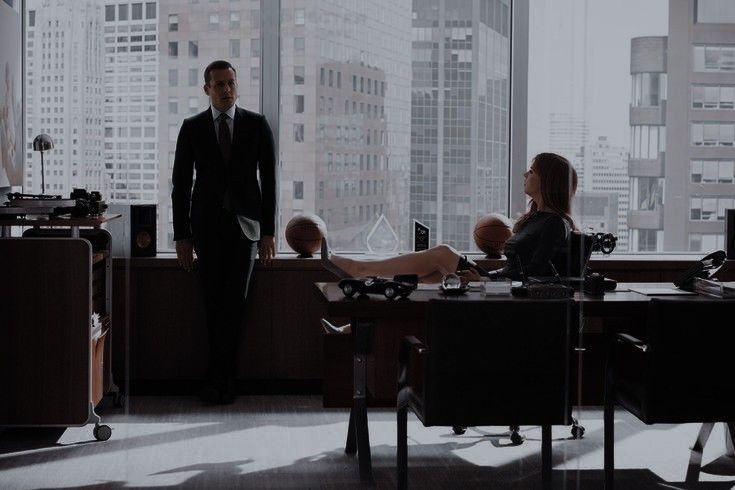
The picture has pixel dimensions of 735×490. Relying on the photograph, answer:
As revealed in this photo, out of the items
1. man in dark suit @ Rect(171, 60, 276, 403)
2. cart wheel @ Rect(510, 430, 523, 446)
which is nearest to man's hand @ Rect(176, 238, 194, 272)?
man in dark suit @ Rect(171, 60, 276, 403)

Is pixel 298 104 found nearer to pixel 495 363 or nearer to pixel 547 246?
pixel 547 246

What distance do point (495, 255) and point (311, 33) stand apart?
161 cm

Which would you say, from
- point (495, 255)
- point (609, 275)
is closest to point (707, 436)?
point (609, 275)

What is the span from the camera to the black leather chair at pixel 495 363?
3.46m

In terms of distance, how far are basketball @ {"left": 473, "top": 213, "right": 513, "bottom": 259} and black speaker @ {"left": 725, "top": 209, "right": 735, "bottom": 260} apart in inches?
110

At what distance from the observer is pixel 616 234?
3.12 m

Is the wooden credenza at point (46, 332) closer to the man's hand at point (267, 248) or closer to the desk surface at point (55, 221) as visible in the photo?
the desk surface at point (55, 221)

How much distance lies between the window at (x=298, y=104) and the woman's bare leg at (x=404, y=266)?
195 cm

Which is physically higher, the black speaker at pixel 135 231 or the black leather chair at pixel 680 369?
the black speaker at pixel 135 231

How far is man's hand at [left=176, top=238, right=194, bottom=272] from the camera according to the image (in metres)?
5.71

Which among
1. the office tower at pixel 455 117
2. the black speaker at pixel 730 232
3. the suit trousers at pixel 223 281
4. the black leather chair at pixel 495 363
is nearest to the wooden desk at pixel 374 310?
the black leather chair at pixel 495 363

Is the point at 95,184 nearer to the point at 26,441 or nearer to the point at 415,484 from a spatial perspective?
the point at 26,441

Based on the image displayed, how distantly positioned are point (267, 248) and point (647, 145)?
112 inches

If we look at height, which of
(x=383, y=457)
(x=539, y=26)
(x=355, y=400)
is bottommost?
(x=383, y=457)
